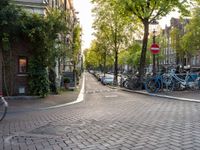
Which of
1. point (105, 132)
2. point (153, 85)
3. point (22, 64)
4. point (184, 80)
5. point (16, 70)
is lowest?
point (105, 132)

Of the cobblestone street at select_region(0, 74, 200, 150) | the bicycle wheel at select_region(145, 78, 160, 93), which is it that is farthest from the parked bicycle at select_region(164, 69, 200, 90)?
the cobblestone street at select_region(0, 74, 200, 150)

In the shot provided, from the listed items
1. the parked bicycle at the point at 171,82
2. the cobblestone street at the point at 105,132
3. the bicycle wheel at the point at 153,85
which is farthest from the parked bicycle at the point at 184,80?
the cobblestone street at the point at 105,132

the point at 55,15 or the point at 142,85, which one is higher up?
the point at 55,15

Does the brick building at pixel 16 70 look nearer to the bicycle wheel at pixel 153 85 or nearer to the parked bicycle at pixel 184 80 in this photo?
the bicycle wheel at pixel 153 85

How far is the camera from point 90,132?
319 inches

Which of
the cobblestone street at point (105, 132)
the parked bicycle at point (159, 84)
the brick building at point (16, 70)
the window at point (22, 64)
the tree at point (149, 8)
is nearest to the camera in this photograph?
the cobblestone street at point (105, 132)

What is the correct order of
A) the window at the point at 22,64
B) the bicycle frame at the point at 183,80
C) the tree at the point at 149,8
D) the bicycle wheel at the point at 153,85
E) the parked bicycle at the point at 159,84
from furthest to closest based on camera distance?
the tree at the point at 149,8
the bicycle wheel at the point at 153,85
the bicycle frame at the point at 183,80
the parked bicycle at the point at 159,84
the window at the point at 22,64

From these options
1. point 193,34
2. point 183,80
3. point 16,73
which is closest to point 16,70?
point 16,73

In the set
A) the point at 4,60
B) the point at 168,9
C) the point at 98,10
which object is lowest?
the point at 4,60

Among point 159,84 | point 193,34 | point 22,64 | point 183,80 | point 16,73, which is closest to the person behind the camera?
point 16,73

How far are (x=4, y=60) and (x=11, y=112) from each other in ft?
19.3

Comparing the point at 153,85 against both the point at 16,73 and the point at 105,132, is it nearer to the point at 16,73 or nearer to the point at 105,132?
the point at 16,73

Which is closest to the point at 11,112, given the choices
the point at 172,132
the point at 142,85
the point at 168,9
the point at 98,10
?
the point at 172,132

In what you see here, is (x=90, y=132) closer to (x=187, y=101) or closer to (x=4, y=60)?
(x=187, y=101)
